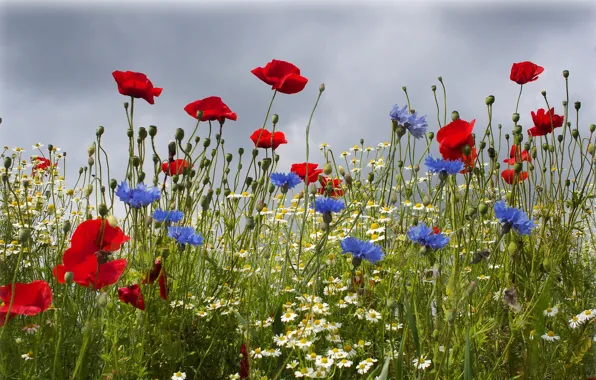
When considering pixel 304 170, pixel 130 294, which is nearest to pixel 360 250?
pixel 130 294

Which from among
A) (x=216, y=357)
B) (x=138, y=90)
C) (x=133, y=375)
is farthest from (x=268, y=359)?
(x=138, y=90)

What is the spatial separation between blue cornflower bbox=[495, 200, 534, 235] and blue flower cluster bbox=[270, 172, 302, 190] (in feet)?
2.84

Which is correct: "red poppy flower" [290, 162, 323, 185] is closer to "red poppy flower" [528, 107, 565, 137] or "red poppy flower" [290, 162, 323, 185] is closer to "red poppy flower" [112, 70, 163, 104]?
"red poppy flower" [112, 70, 163, 104]

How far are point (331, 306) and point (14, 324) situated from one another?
1.29 m

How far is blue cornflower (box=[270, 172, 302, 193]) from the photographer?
2.39m

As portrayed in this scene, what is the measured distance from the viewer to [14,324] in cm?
239

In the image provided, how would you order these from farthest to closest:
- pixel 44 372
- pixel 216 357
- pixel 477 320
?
1. pixel 216 357
2. pixel 477 320
3. pixel 44 372

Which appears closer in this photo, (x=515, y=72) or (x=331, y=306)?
(x=331, y=306)

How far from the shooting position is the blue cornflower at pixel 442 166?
2.04m

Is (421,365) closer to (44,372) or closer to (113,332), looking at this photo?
(113,332)

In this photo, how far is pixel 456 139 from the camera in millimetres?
2330

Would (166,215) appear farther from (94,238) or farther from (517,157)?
(517,157)

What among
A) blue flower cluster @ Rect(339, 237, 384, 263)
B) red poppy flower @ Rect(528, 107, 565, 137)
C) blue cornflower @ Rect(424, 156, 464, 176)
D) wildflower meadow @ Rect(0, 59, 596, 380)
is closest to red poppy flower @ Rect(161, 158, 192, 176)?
wildflower meadow @ Rect(0, 59, 596, 380)

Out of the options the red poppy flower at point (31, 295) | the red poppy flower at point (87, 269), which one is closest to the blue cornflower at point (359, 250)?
the red poppy flower at point (87, 269)
